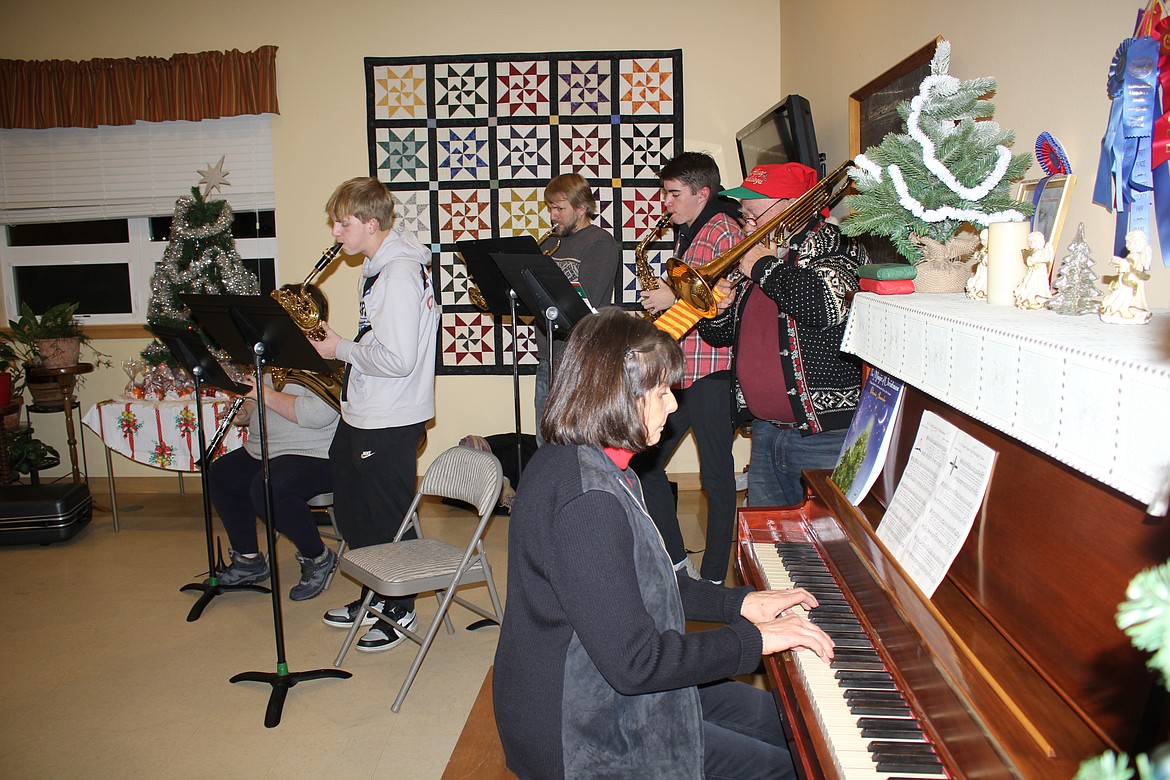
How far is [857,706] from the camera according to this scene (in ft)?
4.04

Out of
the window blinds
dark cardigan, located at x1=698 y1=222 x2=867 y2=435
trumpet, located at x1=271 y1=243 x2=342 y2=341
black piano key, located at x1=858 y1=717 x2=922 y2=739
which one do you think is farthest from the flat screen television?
the window blinds

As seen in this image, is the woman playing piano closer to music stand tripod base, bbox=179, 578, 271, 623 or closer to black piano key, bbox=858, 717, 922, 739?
black piano key, bbox=858, 717, 922, 739

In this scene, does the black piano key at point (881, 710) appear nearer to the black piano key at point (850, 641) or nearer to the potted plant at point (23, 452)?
the black piano key at point (850, 641)

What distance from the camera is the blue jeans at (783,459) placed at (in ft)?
7.87

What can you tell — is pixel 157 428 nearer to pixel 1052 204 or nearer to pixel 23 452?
pixel 23 452

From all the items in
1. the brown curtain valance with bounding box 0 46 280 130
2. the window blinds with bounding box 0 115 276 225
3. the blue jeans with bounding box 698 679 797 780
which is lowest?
the blue jeans with bounding box 698 679 797 780

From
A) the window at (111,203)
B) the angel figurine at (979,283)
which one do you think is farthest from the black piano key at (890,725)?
the window at (111,203)

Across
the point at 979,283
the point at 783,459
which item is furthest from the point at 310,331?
the point at 979,283

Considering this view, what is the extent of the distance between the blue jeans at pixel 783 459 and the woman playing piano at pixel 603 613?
41.1 inches

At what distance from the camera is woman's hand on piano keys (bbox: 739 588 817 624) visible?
149cm

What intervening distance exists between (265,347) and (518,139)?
261 cm

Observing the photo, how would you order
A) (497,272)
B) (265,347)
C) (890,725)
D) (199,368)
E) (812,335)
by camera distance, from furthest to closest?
(497,272) → (199,368) → (265,347) → (812,335) → (890,725)

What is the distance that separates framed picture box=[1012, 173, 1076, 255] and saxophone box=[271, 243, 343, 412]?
2.10 meters

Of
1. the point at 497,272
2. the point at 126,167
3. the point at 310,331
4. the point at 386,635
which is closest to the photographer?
the point at 310,331
